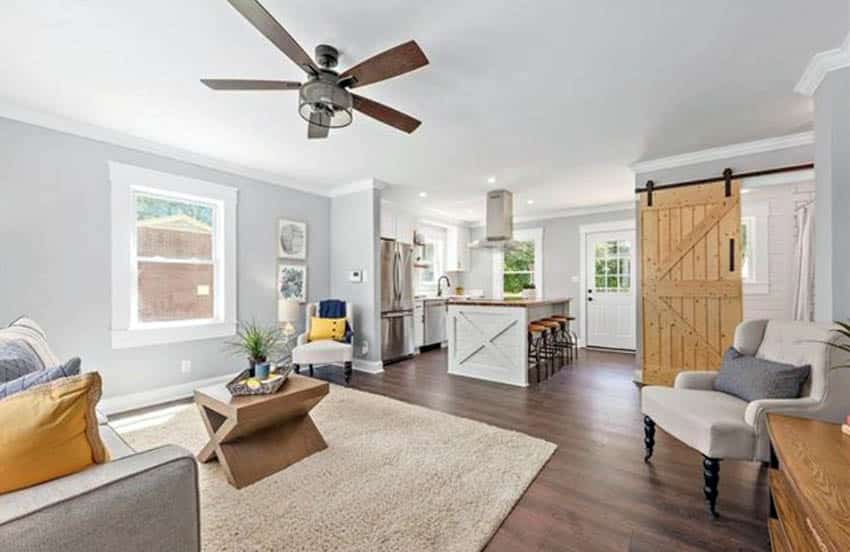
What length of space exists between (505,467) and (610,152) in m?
3.31

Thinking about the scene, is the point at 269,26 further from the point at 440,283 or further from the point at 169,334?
the point at 440,283

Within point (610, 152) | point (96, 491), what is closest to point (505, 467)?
point (96, 491)


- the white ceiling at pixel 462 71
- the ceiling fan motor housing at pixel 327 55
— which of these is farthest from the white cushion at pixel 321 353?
Result: the ceiling fan motor housing at pixel 327 55

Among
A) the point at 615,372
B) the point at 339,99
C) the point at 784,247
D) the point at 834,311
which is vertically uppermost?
the point at 339,99

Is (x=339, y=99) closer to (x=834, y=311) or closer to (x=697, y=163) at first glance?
(x=834, y=311)

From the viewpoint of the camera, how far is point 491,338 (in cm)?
445

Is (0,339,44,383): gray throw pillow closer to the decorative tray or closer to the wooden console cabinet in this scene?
the decorative tray

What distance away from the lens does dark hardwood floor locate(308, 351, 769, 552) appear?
169 cm

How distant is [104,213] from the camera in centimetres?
331

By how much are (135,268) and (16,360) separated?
2283 mm

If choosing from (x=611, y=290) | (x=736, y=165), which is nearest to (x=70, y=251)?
(x=736, y=165)

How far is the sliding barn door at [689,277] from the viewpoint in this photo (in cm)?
377

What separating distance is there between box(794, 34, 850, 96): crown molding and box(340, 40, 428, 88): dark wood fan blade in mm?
2483

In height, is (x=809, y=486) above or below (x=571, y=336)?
above
